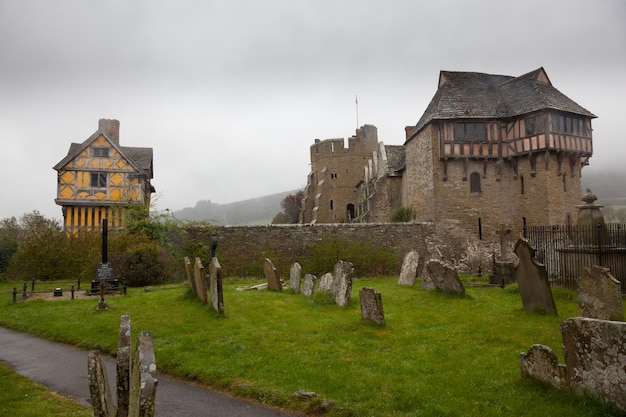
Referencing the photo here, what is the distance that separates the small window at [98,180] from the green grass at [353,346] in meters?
12.6

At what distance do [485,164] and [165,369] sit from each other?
22.5 m

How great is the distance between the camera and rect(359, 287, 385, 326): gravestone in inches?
354

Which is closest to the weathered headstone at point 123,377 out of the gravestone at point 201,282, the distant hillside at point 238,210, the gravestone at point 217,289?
the gravestone at point 217,289

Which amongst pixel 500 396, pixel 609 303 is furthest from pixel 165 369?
pixel 609 303

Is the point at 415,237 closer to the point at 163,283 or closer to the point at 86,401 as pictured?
the point at 163,283

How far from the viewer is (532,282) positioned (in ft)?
31.3

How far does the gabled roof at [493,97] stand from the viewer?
80.0ft

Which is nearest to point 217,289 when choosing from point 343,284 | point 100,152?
point 343,284

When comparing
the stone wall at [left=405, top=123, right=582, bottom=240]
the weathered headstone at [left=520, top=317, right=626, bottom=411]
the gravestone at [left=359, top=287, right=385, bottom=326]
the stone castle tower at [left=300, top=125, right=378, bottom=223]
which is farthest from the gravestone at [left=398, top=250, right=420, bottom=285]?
the stone castle tower at [left=300, top=125, right=378, bottom=223]

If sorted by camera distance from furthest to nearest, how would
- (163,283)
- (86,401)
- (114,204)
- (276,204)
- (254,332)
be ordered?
1. (276,204)
2. (114,204)
3. (163,283)
4. (254,332)
5. (86,401)

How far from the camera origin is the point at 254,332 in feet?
29.5

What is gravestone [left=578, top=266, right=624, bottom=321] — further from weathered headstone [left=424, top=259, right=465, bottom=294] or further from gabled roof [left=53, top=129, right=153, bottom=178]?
gabled roof [left=53, top=129, right=153, bottom=178]

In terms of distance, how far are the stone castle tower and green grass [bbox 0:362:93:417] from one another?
1577 inches

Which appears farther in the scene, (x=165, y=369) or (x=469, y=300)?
(x=469, y=300)
